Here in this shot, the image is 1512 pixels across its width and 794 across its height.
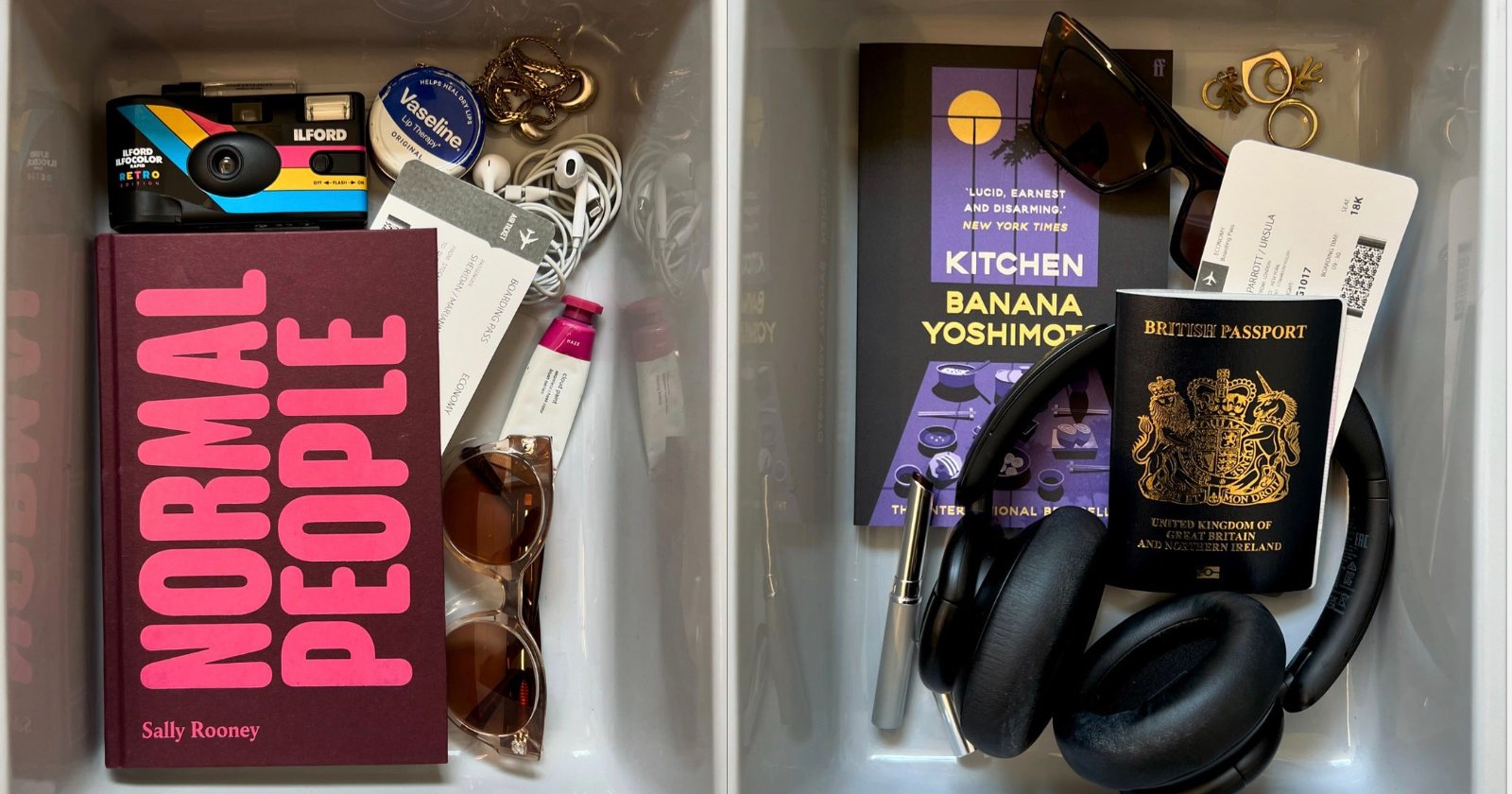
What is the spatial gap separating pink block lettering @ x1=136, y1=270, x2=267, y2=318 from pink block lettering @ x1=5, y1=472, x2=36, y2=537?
0.12 metres

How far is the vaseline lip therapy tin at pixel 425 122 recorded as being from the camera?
0.67 meters

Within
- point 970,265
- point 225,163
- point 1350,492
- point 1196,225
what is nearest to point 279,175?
point 225,163

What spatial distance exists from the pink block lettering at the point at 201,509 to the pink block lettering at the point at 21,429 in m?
0.07

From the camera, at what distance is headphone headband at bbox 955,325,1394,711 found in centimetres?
62

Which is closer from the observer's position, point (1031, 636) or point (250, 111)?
point (1031, 636)

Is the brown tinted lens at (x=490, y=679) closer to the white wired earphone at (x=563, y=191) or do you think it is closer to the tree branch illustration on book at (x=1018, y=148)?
the white wired earphone at (x=563, y=191)

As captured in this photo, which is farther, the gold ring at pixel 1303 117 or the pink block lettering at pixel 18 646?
the gold ring at pixel 1303 117

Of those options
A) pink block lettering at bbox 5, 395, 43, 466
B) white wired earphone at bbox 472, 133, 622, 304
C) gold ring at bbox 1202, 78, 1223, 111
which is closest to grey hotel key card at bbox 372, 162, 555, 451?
white wired earphone at bbox 472, 133, 622, 304

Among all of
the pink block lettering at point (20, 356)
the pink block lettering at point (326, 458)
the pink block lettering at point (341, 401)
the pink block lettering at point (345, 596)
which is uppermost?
the pink block lettering at point (20, 356)

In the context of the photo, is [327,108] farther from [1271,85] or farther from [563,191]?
[1271,85]

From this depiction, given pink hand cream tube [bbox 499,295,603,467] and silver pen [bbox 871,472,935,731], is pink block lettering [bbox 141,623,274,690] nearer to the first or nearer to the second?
pink hand cream tube [bbox 499,295,603,467]

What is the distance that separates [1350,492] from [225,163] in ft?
2.47

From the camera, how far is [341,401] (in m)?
0.63

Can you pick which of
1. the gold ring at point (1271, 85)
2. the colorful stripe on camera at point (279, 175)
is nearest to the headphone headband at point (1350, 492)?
the gold ring at point (1271, 85)
